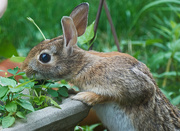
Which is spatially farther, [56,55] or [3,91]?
[56,55]

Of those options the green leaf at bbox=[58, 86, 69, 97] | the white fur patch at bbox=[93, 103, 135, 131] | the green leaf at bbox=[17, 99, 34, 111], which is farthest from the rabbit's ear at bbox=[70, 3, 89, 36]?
the green leaf at bbox=[17, 99, 34, 111]

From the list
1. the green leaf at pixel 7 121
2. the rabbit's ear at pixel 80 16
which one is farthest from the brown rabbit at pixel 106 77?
the green leaf at pixel 7 121

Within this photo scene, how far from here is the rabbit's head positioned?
2689 millimetres

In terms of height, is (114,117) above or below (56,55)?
below

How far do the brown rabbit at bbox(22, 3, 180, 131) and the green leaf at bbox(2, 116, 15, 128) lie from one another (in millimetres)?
651

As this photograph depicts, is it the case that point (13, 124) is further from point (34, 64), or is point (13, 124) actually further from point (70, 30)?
point (70, 30)

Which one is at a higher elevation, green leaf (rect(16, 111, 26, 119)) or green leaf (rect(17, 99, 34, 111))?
green leaf (rect(17, 99, 34, 111))

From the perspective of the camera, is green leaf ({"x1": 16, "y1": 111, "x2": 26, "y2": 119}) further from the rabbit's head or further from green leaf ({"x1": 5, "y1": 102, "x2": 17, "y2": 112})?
the rabbit's head

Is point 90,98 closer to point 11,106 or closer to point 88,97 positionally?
point 88,97

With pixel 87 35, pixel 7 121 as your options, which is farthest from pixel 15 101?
pixel 87 35

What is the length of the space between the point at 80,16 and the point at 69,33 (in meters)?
0.17

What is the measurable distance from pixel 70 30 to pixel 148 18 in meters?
3.38

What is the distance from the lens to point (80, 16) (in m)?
2.79

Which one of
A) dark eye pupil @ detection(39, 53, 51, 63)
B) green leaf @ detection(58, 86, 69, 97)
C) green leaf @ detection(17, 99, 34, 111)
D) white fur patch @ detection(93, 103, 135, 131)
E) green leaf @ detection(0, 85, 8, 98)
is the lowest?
white fur patch @ detection(93, 103, 135, 131)
